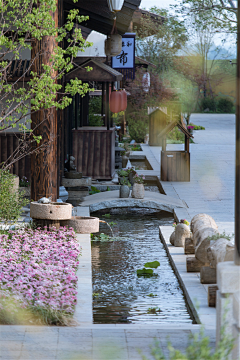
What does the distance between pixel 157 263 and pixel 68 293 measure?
93.5 inches

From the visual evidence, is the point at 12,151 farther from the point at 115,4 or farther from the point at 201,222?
the point at 201,222

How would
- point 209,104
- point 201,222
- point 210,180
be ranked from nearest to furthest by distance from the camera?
point 201,222 → point 210,180 → point 209,104

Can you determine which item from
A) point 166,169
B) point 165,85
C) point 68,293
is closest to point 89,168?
point 166,169

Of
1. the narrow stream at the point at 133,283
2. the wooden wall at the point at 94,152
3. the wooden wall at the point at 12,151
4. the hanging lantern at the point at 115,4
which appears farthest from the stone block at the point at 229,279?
the wooden wall at the point at 94,152

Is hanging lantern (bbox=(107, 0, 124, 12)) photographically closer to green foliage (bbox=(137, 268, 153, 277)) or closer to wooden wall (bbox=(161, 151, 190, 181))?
green foliage (bbox=(137, 268, 153, 277))

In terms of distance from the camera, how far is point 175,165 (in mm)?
15500

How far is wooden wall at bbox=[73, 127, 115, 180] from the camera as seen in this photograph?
48.0 ft

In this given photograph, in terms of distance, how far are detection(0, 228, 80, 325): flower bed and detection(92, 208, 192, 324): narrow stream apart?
45cm

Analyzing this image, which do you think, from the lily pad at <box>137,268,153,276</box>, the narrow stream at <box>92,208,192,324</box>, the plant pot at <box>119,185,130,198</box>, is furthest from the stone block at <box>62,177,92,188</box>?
the lily pad at <box>137,268,153,276</box>

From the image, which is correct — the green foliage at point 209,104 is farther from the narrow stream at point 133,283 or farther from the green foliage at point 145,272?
the green foliage at point 145,272

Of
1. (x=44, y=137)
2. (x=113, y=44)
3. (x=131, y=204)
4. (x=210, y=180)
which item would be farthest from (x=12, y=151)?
(x=210, y=180)

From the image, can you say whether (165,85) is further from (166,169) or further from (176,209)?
(176,209)

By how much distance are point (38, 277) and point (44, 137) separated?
3512 mm

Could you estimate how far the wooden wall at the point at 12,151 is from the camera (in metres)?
A: 12.3
